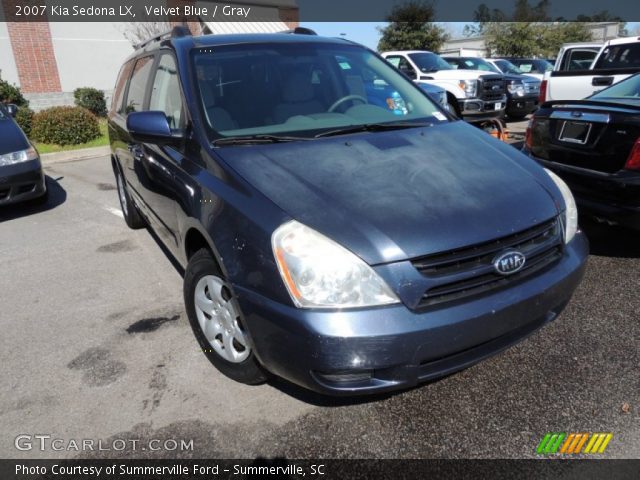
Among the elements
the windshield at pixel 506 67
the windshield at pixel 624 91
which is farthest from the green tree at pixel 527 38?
the windshield at pixel 624 91

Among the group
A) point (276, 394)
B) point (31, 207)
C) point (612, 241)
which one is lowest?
point (31, 207)

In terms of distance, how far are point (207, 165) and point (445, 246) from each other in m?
1.29

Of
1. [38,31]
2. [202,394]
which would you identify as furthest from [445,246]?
[38,31]

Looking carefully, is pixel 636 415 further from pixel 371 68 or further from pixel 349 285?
pixel 371 68

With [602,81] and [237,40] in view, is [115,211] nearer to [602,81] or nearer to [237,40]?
[237,40]

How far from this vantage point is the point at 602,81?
23.3 ft

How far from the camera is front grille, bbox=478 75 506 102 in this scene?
1110 cm

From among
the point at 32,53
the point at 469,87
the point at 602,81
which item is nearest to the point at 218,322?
the point at 602,81

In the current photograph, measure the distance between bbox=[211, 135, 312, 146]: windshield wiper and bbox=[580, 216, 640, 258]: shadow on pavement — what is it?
2.72 metres

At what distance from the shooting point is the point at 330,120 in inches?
113

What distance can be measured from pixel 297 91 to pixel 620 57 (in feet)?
22.3

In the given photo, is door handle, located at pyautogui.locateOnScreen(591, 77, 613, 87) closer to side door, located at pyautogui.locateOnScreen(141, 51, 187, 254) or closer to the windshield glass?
the windshield glass

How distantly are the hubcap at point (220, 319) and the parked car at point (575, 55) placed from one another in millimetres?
8688

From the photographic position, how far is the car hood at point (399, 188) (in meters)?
1.90
